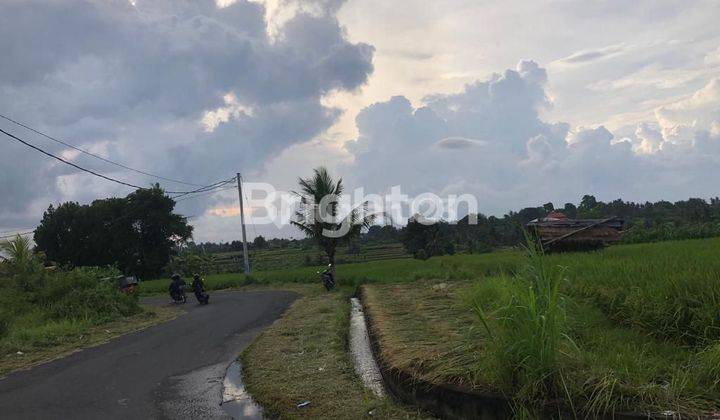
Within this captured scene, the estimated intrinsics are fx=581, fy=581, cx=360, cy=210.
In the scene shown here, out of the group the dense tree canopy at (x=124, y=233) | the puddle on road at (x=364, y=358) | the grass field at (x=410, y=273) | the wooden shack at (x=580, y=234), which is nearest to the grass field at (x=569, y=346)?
the puddle on road at (x=364, y=358)

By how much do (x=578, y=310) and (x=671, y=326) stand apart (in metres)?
1.36

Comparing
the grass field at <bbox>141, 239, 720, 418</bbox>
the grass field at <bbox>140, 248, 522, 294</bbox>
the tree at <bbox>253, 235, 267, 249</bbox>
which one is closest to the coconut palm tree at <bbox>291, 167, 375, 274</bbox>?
the grass field at <bbox>140, 248, 522, 294</bbox>

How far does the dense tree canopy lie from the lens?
50.9m

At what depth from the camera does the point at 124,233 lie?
50.6 meters

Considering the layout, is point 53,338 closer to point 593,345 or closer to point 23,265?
point 23,265

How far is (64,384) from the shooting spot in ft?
26.0

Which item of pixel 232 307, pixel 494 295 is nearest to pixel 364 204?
pixel 232 307

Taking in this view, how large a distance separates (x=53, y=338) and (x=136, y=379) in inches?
235

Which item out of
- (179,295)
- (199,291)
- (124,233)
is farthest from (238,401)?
(124,233)

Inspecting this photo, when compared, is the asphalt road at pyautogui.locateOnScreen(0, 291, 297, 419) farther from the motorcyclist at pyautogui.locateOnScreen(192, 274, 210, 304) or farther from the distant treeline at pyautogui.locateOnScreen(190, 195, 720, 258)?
the distant treeline at pyautogui.locateOnScreen(190, 195, 720, 258)

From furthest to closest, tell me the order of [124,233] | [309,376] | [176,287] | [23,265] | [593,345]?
[124,233], [176,287], [23,265], [309,376], [593,345]

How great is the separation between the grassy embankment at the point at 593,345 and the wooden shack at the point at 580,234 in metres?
9.12

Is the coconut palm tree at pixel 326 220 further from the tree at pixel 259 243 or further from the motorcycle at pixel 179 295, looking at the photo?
the tree at pixel 259 243

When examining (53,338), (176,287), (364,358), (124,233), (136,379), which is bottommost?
(364,358)
